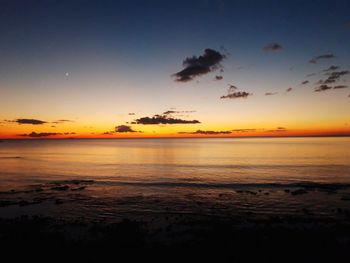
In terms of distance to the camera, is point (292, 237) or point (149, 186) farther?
point (149, 186)

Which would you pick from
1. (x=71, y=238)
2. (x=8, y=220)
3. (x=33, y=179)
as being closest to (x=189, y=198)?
(x=71, y=238)

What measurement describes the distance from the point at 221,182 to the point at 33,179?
141 ft

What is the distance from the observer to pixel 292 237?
24016 millimetres

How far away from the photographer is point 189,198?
1619 inches

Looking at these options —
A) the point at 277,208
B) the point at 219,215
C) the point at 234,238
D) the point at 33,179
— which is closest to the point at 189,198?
the point at 219,215

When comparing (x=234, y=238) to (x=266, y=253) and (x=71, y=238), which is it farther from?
(x=71, y=238)

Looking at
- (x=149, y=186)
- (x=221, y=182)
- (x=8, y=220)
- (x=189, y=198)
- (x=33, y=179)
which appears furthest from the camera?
(x=33, y=179)

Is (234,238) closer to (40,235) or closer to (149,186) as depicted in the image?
(40,235)

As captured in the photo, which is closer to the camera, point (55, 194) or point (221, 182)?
point (55, 194)

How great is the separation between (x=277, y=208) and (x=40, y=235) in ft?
91.3

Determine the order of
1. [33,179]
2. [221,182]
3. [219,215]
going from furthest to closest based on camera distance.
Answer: [33,179], [221,182], [219,215]

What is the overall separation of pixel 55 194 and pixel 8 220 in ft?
49.9

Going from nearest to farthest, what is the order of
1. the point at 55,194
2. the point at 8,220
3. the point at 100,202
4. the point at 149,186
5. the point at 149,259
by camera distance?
1. the point at 149,259
2. the point at 8,220
3. the point at 100,202
4. the point at 55,194
5. the point at 149,186

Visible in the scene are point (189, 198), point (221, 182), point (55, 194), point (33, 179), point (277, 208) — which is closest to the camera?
point (277, 208)
